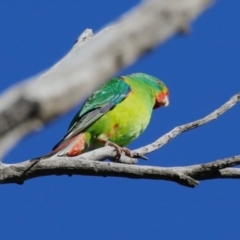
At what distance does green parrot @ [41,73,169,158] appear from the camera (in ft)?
19.3

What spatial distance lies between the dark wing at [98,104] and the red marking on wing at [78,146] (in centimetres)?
7

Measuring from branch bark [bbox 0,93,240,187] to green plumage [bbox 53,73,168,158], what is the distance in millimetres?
1958

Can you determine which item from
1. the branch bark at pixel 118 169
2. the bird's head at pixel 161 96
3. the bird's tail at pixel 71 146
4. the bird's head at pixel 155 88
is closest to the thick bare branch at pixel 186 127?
the branch bark at pixel 118 169

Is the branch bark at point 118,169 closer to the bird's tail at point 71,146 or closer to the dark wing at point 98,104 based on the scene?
the bird's tail at point 71,146

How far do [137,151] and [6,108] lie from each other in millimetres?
3289

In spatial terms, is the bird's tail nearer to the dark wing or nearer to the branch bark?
the dark wing

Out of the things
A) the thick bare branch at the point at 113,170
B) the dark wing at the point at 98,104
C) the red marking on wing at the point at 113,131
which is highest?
the dark wing at the point at 98,104

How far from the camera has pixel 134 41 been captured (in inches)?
39.4

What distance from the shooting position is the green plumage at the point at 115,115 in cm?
605

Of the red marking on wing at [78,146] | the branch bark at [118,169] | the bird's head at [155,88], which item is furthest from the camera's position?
the bird's head at [155,88]

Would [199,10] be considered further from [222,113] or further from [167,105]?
[167,105]

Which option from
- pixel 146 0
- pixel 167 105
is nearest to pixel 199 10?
pixel 146 0

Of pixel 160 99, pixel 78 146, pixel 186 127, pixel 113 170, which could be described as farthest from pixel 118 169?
pixel 160 99

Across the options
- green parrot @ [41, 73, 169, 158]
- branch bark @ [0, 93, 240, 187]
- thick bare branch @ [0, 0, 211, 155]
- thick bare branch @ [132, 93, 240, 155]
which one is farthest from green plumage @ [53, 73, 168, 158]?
thick bare branch @ [0, 0, 211, 155]
